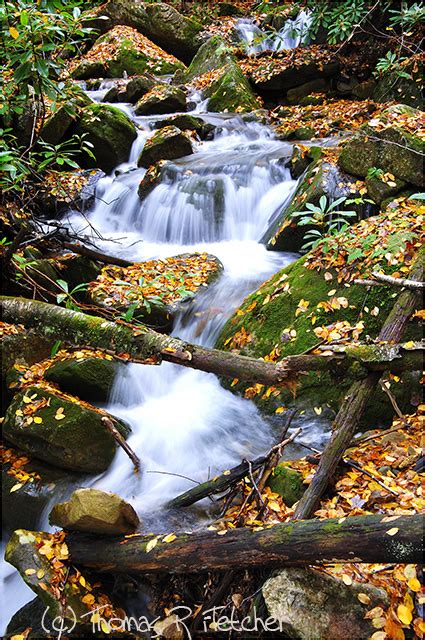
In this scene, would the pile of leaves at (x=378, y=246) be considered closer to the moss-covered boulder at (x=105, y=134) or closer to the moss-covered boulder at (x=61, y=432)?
the moss-covered boulder at (x=61, y=432)

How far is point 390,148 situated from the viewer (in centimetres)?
608

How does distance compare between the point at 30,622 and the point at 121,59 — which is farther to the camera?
the point at 121,59

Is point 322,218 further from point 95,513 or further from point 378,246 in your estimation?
point 95,513

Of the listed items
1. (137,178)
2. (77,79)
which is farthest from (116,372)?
(77,79)

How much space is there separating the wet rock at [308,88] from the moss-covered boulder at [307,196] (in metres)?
6.96

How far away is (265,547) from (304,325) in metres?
2.87

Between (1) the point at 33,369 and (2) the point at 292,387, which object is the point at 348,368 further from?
(1) the point at 33,369

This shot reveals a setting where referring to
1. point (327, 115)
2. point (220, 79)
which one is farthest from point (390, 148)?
point (220, 79)

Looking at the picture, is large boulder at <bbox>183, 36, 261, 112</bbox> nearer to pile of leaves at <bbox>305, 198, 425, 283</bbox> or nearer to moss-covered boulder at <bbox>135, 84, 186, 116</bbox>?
moss-covered boulder at <bbox>135, 84, 186, 116</bbox>

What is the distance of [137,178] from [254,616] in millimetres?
9724

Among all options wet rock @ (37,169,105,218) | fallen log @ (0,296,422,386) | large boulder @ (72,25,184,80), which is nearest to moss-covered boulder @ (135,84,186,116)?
wet rock @ (37,169,105,218)

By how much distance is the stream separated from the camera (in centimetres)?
438

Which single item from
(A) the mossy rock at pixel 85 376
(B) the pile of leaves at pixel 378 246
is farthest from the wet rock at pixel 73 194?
(B) the pile of leaves at pixel 378 246

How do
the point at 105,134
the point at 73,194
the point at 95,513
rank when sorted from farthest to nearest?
the point at 105,134 → the point at 73,194 → the point at 95,513
